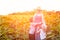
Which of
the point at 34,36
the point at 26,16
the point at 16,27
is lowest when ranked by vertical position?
the point at 34,36

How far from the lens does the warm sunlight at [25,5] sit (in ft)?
5.64

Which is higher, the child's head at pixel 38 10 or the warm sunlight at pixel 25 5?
the warm sunlight at pixel 25 5

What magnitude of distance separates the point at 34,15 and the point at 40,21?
96 mm

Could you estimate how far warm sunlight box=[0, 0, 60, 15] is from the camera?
5.64 ft

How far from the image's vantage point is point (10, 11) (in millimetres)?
1710

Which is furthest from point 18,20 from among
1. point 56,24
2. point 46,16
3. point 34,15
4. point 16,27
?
point 56,24

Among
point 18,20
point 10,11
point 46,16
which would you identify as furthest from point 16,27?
point 46,16

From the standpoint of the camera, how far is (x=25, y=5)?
1.73 metres

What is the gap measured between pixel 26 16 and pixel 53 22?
0.31 metres

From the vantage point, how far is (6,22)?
5.57 ft

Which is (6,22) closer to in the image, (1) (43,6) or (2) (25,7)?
(2) (25,7)

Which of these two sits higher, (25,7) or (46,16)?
(25,7)

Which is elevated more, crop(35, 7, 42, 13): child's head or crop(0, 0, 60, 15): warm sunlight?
crop(0, 0, 60, 15): warm sunlight

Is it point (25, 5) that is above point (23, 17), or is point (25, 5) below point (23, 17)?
above
